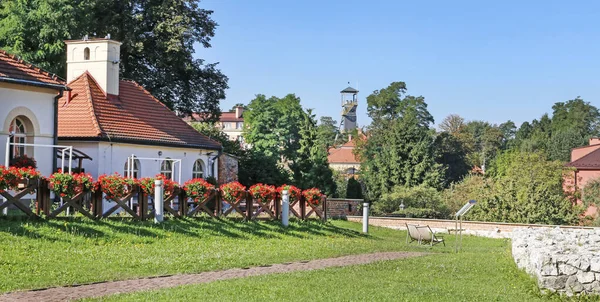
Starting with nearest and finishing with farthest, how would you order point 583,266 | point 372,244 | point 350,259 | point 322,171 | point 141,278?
point 583,266
point 141,278
point 350,259
point 372,244
point 322,171

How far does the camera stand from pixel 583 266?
528 inches

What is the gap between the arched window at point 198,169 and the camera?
3697 centimetres

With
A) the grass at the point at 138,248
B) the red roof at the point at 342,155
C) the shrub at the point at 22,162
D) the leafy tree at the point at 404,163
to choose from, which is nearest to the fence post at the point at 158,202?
the grass at the point at 138,248

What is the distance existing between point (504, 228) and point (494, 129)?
78.4 meters

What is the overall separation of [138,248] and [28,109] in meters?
9.72

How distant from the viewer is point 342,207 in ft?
135

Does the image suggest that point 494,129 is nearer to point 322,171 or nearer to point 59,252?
point 322,171

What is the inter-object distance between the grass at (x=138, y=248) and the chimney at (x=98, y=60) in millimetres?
11699

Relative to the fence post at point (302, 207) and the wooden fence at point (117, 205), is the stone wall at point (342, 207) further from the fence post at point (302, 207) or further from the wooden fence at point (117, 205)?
the wooden fence at point (117, 205)

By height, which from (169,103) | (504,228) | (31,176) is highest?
(169,103)

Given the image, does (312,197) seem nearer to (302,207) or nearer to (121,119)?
(302,207)

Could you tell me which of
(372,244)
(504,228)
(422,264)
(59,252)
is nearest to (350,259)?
(422,264)

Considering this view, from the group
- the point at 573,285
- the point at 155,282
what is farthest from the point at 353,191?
the point at 573,285

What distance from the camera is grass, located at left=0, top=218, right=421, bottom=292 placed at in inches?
Answer: 587
